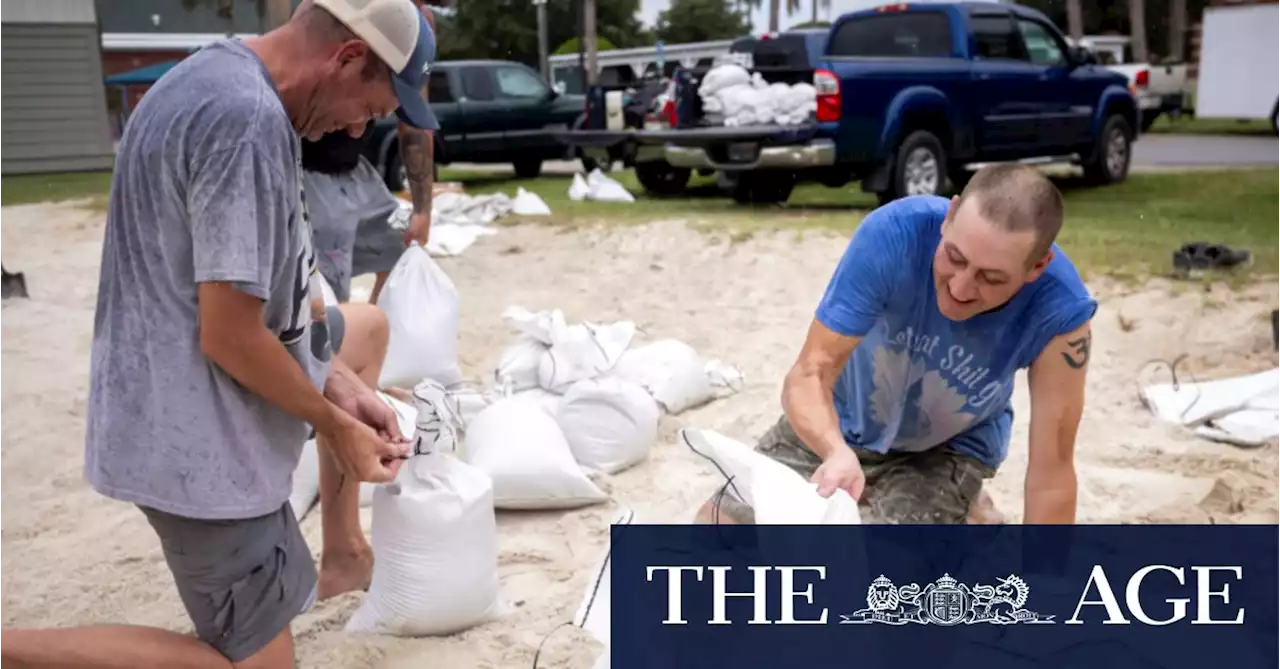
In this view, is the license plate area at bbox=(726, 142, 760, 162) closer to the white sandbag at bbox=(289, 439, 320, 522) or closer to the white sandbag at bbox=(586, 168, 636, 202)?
the white sandbag at bbox=(586, 168, 636, 202)

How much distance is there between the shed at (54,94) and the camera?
3453mm

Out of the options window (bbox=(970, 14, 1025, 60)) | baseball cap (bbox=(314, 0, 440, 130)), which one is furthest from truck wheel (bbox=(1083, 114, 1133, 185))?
baseball cap (bbox=(314, 0, 440, 130))

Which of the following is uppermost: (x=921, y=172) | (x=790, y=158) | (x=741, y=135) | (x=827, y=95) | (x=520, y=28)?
(x=520, y=28)

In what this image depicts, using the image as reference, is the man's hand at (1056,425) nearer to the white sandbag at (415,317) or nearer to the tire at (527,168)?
the white sandbag at (415,317)

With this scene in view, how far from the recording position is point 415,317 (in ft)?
11.1

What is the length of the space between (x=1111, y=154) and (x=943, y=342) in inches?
276

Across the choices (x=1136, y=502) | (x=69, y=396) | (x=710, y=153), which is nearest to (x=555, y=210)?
(x=710, y=153)

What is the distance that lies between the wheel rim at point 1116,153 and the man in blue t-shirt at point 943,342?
6742mm

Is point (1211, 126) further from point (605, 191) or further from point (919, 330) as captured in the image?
point (919, 330)

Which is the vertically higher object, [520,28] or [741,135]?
[520,28]

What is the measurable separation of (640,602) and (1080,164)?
24.0ft

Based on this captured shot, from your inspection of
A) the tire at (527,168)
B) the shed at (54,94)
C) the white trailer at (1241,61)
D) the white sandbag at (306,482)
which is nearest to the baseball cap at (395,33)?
the white sandbag at (306,482)

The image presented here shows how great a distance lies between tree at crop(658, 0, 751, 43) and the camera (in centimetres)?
1205

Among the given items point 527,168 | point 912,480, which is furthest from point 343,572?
point 527,168
